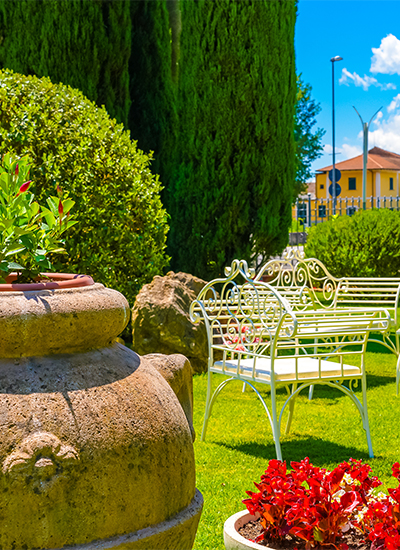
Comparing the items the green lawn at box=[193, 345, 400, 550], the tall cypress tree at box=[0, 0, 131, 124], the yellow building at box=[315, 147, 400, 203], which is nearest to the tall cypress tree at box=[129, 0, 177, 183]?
the tall cypress tree at box=[0, 0, 131, 124]

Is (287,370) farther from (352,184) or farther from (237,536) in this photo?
(352,184)

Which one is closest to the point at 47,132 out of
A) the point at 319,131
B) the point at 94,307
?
the point at 94,307

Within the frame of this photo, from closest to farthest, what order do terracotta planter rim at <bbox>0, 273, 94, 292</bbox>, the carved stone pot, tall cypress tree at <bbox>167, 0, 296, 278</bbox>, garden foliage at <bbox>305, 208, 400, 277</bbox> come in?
the carved stone pot → terracotta planter rim at <bbox>0, 273, 94, 292</bbox> → tall cypress tree at <bbox>167, 0, 296, 278</bbox> → garden foliage at <bbox>305, 208, 400, 277</bbox>

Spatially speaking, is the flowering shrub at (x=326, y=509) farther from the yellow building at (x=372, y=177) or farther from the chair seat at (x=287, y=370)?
the yellow building at (x=372, y=177)

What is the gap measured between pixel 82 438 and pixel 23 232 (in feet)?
2.30

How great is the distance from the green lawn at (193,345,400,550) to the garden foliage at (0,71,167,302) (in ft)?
5.21

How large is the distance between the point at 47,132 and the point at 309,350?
15.1 feet

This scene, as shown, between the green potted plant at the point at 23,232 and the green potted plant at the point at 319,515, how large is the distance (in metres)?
0.99

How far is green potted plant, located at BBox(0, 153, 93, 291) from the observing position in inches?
79.3

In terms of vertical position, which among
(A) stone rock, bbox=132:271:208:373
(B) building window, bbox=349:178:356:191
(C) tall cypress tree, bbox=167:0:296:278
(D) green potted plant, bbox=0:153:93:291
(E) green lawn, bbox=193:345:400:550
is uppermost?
(B) building window, bbox=349:178:356:191

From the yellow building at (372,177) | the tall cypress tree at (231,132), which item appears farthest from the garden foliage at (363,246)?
the yellow building at (372,177)

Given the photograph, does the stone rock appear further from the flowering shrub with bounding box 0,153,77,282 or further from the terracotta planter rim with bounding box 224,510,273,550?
the flowering shrub with bounding box 0,153,77,282

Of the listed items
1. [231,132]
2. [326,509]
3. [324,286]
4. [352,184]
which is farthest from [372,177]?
[326,509]

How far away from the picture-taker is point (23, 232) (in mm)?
2014
